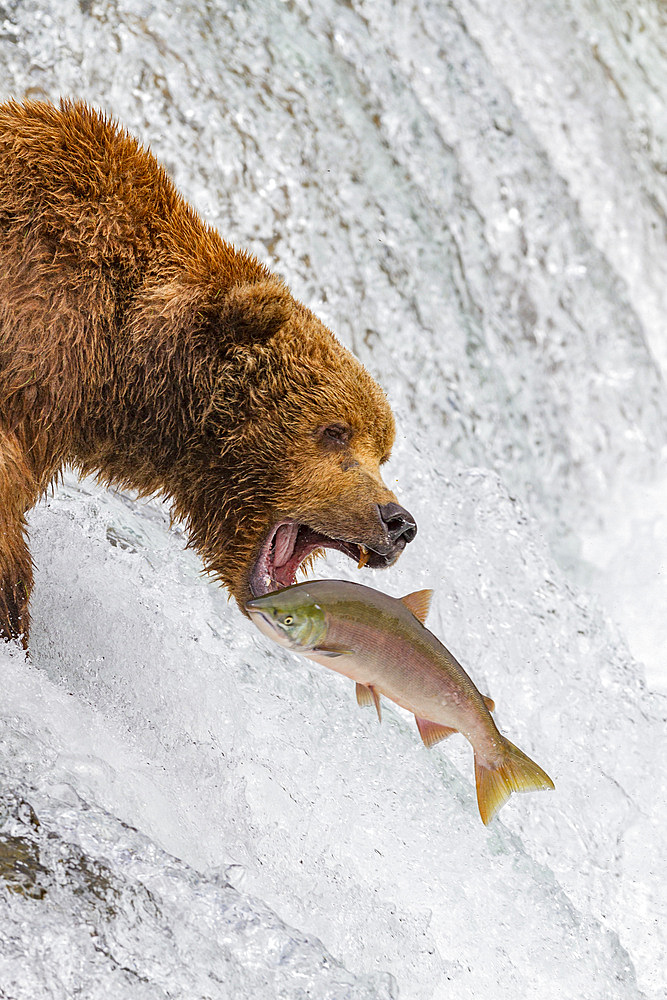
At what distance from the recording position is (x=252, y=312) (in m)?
2.74

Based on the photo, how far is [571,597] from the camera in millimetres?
4715

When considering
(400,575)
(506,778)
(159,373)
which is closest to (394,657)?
(506,778)

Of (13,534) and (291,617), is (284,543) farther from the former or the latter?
(13,534)

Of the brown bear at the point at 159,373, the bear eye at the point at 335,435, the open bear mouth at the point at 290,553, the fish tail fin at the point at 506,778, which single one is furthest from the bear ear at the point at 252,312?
the fish tail fin at the point at 506,778

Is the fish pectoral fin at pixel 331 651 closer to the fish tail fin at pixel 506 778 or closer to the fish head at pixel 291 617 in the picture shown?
the fish head at pixel 291 617

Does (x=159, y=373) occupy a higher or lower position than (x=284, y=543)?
higher

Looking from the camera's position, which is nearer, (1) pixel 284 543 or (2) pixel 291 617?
(2) pixel 291 617

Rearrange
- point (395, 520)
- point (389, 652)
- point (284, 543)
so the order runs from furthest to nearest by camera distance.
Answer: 1. point (284, 543)
2. point (395, 520)
3. point (389, 652)

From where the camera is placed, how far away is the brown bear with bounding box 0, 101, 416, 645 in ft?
8.61

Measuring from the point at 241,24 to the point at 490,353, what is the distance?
195 cm

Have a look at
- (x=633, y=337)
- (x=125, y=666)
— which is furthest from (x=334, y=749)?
(x=633, y=337)

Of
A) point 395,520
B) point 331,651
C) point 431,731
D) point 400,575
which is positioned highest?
point 395,520

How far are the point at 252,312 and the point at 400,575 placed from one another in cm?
171

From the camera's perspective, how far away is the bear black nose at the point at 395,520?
2695 millimetres
